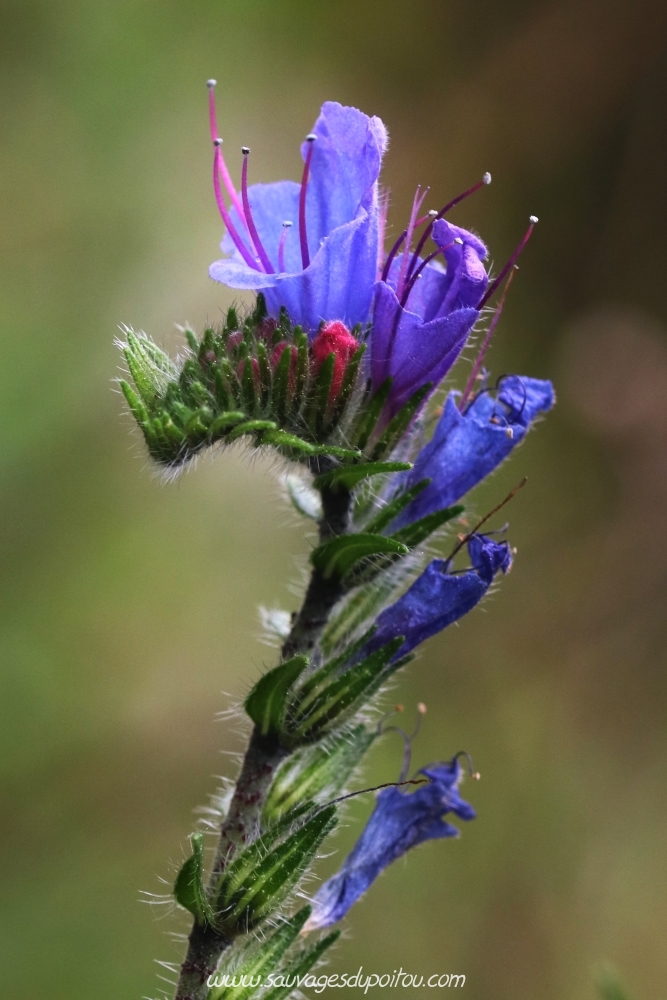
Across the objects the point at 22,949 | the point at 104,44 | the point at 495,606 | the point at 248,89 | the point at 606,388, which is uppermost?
the point at 248,89

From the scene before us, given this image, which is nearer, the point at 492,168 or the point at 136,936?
the point at 136,936

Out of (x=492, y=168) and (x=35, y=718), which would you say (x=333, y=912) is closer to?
(x=35, y=718)

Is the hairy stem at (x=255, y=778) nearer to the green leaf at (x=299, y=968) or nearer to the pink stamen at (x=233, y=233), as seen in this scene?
the green leaf at (x=299, y=968)

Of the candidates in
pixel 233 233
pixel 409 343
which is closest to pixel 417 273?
pixel 409 343

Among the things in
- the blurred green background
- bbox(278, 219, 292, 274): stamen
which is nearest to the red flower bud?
bbox(278, 219, 292, 274): stamen

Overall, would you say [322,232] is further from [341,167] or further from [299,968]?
[299,968]

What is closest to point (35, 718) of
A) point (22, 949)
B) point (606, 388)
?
point (22, 949)

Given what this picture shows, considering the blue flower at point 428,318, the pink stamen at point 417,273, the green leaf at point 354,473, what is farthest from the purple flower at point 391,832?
the pink stamen at point 417,273
